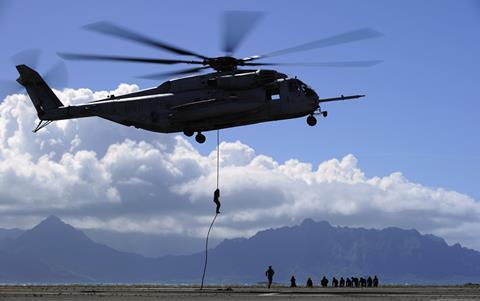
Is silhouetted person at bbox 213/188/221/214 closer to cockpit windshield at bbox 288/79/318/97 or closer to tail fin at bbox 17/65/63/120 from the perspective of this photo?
cockpit windshield at bbox 288/79/318/97

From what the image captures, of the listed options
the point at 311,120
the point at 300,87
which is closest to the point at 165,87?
the point at 300,87

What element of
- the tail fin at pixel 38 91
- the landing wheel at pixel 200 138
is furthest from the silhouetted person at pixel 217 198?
the tail fin at pixel 38 91

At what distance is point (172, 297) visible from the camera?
124 feet

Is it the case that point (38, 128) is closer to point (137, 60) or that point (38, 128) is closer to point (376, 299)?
point (137, 60)

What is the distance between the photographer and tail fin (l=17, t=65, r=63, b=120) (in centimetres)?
5741

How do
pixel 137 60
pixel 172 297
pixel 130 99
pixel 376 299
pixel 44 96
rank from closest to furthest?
pixel 376 299, pixel 172 297, pixel 137 60, pixel 130 99, pixel 44 96

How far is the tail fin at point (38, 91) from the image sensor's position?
188 ft

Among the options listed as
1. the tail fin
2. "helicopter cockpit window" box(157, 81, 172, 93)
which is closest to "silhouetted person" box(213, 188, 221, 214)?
"helicopter cockpit window" box(157, 81, 172, 93)

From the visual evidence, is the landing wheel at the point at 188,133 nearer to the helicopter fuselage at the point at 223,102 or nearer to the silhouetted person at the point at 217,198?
the helicopter fuselage at the point at 223,102

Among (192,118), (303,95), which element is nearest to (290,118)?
(303,95)

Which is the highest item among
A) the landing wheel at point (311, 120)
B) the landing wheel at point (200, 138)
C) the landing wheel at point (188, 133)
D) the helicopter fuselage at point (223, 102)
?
the helicopter fuselage at point (223, 102)

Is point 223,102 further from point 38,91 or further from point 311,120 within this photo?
point 38,91

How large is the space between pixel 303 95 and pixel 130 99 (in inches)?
463

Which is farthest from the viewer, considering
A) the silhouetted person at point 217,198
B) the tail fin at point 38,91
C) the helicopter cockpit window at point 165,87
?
the tail fin at point 38,91
